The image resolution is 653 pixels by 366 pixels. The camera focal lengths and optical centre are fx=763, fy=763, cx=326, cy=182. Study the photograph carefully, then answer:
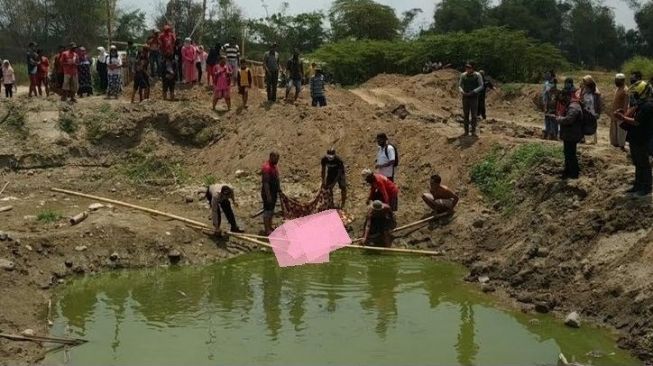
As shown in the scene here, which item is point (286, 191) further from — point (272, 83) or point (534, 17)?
point (534, 17)

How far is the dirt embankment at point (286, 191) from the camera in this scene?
9969mm

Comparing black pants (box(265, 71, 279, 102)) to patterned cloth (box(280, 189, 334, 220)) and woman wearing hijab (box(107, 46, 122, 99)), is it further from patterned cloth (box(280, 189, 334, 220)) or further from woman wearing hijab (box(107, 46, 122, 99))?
patterned cloth (box(280, 189, 334, 220))

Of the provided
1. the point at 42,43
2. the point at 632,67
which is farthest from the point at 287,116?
the point at 42,43

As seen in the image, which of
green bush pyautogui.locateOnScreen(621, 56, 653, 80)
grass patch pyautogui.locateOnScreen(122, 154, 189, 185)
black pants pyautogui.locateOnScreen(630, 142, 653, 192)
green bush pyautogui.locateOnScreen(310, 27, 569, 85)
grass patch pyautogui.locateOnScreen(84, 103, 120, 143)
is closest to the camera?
black pants pyautogui.locateOnScreen(630, 142, 653, 192)

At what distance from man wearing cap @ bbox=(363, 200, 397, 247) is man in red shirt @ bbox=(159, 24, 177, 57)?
916 cm

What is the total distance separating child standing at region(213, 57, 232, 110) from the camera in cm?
1855

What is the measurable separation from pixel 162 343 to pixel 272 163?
4.89 m

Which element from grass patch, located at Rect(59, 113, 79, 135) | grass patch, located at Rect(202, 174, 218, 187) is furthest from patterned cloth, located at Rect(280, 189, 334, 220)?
grass patch, located at Rect(59, 113, 79, 135)

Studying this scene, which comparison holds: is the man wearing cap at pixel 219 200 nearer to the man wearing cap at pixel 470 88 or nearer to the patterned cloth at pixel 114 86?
the man wearing cap at pixel 470 88

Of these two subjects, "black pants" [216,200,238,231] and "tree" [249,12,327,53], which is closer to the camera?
"black pants" [216,200,238,231]

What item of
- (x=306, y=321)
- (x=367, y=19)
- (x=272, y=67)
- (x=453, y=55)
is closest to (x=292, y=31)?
(x=367, y=19)

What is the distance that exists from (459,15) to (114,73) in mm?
32303

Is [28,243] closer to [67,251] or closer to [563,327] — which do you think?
[67,251]

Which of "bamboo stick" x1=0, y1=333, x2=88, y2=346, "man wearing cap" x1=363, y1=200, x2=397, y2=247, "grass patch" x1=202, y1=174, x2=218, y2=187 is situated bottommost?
"bamboo stick" x1=0, y1=333, x2=88, y2=346
